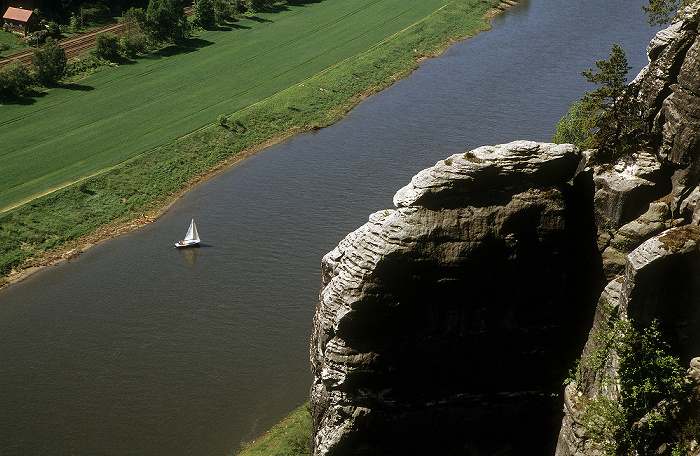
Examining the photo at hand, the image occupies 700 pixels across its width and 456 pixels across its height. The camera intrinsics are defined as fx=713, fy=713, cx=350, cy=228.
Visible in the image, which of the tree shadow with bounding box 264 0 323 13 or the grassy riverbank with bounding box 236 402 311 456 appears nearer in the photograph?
the grassy riverbank with bounding box 236 402 311 456

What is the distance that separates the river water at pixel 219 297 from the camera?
4497 centimetres

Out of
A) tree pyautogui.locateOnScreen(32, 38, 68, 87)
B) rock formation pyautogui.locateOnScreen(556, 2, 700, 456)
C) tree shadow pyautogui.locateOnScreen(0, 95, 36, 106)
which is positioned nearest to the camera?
rock formation pyautogui.locateOnScreen(556, 2, 700, 456)

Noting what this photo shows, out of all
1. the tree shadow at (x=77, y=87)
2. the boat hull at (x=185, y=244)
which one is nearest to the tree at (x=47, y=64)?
the tree shadow at (x=77, y=87)

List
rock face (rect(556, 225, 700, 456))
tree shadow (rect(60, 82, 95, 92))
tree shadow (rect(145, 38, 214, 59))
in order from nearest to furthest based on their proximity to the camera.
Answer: rock face (rect(556, 225, 700, 456))
tree shadow (rect(60, 82, 95, 92))
tree shadow (rect(145, 38, 214, 59))

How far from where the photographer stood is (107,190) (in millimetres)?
72875

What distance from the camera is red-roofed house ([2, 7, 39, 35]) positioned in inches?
4431

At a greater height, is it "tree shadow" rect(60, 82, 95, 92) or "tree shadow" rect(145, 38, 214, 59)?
"tree shadow" rect(145, 38, 214, 59)

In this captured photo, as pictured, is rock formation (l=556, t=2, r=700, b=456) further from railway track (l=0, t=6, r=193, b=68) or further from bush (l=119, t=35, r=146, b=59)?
bush (l=119, t=35, r=146, b=59)

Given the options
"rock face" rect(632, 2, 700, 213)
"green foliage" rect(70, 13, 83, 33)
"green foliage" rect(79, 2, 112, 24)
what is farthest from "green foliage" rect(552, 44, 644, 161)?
"green foliage" rect(79, 2, 112, 24)

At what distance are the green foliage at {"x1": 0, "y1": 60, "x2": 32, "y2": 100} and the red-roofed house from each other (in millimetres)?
20294

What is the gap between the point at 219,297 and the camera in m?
57.1

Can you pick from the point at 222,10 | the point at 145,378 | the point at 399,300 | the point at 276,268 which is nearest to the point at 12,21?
the point at 222,10

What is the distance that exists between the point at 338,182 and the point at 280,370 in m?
31.0

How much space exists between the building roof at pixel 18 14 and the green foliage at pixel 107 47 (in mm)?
13689
